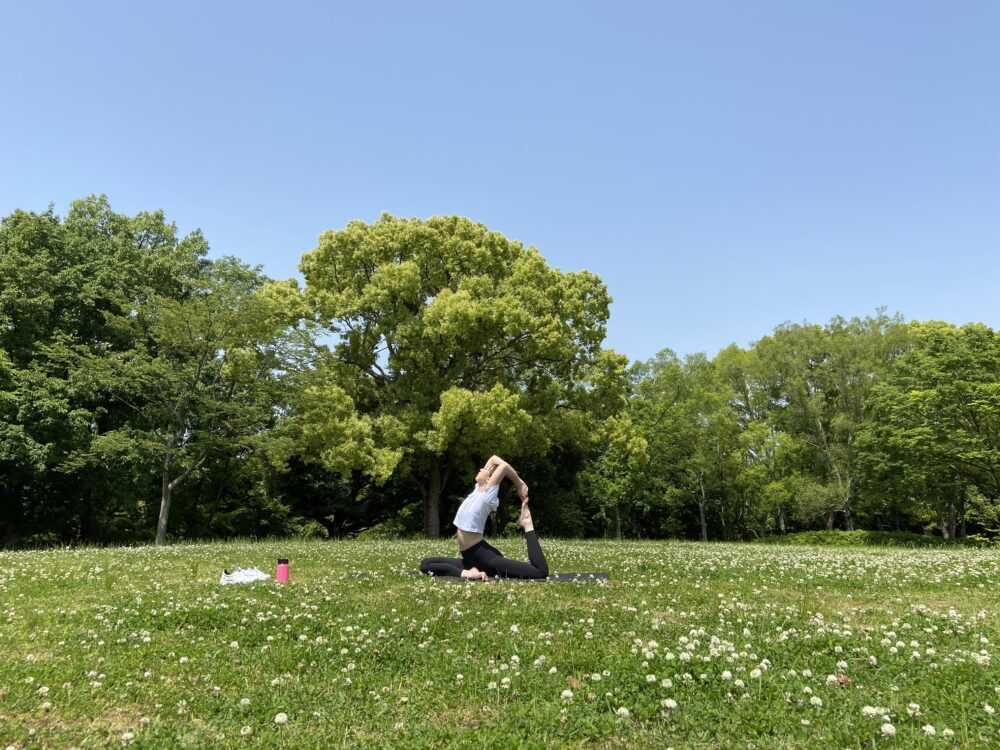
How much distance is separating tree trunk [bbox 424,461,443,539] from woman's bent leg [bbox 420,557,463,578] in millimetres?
20904

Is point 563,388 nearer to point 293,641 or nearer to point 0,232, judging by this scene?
point 293,641

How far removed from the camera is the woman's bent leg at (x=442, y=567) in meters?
11.7

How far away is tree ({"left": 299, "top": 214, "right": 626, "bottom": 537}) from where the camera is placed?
1140 inches

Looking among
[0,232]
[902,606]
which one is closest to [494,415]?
[902,606]

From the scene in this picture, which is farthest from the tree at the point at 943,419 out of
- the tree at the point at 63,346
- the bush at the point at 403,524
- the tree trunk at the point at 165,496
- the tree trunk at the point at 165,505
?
the tree at the point at 63,346

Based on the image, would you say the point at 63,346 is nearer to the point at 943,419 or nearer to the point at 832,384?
the point at 943,419

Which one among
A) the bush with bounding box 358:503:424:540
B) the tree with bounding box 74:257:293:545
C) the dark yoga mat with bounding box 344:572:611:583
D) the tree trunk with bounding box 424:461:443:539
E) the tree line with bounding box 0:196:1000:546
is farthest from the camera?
the bush with bounding box 358:503:424:540

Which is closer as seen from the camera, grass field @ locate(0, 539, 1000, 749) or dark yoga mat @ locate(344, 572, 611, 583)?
grass field @ locate(0, 539, 1000, 749)

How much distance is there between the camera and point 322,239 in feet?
107

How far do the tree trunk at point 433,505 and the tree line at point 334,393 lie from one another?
137mm

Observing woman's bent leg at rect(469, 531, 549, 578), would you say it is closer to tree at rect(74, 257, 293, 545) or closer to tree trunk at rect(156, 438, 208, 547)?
tree at rect(74, 257, 293, 545)

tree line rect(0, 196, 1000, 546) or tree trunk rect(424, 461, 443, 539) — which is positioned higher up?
tree line rect(0, 196, 1000, 546)

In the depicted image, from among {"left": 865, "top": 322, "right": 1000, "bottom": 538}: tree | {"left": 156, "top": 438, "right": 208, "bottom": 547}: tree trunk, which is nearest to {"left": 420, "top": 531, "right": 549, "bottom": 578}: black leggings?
{"left": 156, "top": 438, "right": 208, "bottom": 547}: tree trunk

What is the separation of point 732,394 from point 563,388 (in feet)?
102
